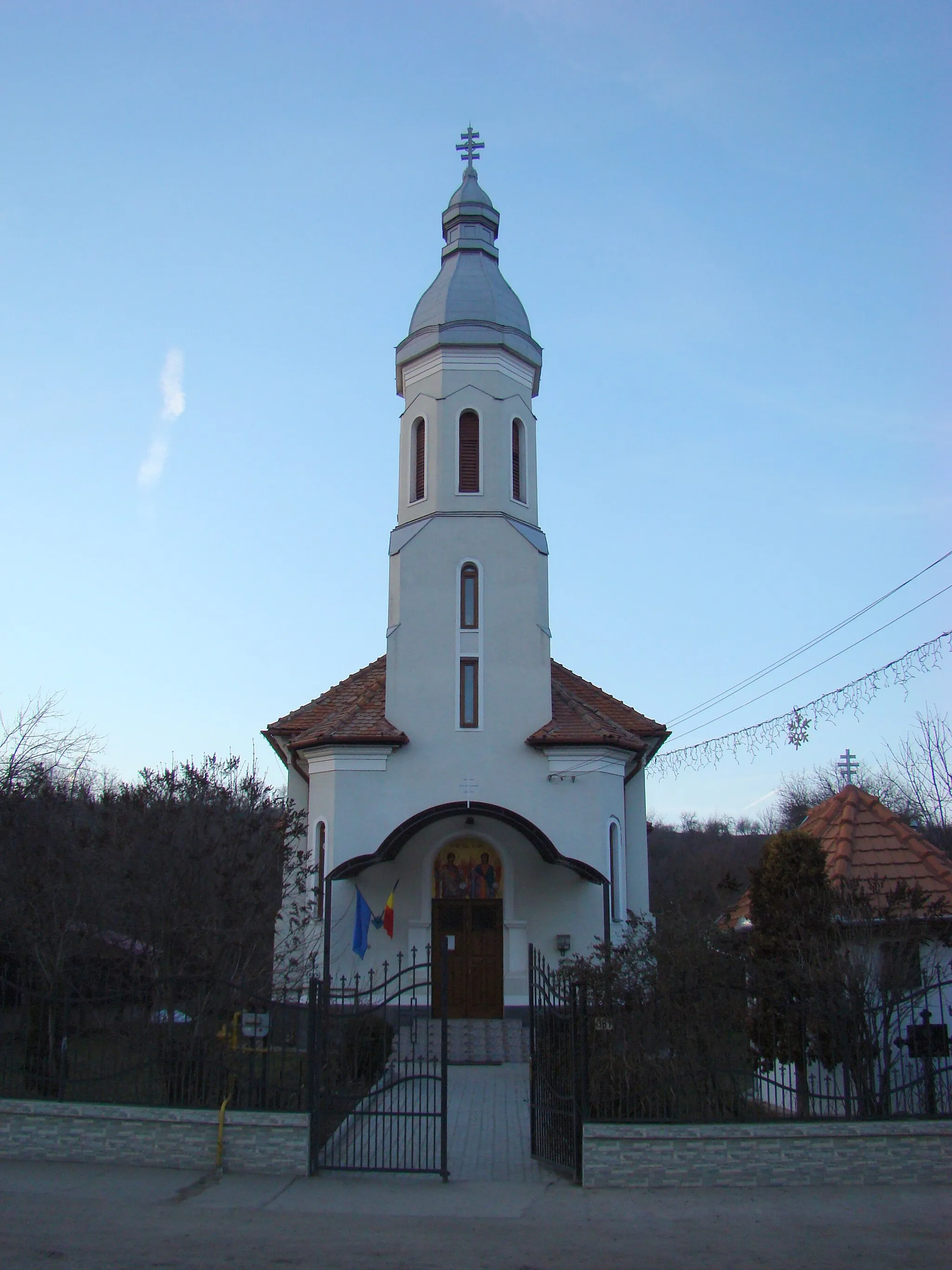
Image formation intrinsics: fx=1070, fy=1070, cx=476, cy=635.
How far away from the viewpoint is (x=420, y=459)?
23.1 m

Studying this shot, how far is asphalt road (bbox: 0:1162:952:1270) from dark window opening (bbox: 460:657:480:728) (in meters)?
11.3

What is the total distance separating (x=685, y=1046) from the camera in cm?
992

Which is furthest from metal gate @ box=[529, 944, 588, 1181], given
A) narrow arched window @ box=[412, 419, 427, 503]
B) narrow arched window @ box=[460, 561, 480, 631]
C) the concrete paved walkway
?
narrow arched window @ box=[412, 419, 427, 503]

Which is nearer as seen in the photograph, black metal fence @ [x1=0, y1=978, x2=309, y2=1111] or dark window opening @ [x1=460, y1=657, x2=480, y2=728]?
black metal fence @ [x1=0, y1=978, x2=309, y2=1111]

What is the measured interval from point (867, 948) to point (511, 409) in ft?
49.2

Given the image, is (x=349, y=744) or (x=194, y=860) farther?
(x=349, y=744)

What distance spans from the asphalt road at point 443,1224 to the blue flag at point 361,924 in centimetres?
891

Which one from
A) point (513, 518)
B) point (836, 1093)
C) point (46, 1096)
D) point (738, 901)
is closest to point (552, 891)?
point (738, 901)

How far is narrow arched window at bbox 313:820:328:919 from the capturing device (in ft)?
65.2

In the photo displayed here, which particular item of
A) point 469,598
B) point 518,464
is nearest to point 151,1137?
point 469,598

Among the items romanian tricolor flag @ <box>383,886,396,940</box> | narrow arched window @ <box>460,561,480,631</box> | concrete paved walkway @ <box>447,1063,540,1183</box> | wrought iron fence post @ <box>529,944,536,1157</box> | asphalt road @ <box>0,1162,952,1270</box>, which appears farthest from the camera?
narrow arched window @ <box>460,561,480,631</box>

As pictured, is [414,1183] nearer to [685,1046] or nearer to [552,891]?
[685,1046]

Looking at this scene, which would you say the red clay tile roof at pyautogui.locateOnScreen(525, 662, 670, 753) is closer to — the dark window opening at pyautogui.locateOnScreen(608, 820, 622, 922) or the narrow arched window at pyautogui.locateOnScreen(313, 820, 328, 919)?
the dark window opening at pyautogui.locateOnScreen(608, 820, 622, 922)

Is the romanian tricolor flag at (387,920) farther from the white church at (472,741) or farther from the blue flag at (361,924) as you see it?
the white church at (472,741)
